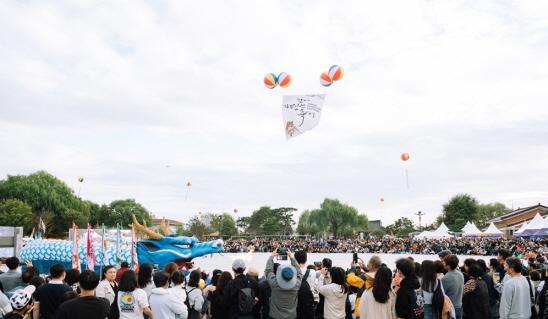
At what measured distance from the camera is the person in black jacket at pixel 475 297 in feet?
20.0

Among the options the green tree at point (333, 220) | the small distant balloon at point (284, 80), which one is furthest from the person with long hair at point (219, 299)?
the green tree at point (333, 220)

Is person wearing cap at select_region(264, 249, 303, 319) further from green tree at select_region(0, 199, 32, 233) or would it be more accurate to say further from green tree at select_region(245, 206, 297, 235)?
green tree at select_region(245, 206, 297, 235)

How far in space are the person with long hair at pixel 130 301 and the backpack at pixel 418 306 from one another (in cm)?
271

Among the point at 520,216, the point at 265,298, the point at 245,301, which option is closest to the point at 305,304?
the point at 265,298

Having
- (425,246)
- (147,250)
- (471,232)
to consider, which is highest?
(147,250)

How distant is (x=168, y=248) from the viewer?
15773mm

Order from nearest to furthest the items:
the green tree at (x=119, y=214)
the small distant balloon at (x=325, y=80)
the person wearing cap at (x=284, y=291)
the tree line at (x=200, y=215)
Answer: the person wearing cap at (x=284, y=291) → the small distant balloon at (x=325, y=80) → the tree line at (x=200, y=215) → the green tree at (x=119, y=214)

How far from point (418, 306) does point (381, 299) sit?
1.89 ft

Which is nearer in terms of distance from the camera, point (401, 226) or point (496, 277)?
point (496, 277)

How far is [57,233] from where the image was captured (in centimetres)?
5262

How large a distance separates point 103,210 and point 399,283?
73.2 m

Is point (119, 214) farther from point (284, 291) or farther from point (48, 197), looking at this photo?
point (284, 291)

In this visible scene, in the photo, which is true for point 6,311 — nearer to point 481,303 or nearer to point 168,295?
point 168,295

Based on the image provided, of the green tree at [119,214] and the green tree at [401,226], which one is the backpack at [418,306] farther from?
the green tree at [401,226]
